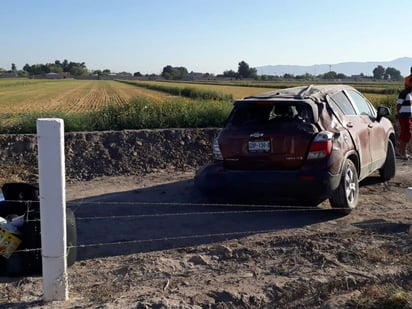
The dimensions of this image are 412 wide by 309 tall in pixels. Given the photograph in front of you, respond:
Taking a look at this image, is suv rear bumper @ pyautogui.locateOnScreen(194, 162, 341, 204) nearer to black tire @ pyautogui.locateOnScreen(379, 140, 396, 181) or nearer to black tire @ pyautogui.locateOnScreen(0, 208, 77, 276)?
black tire @ pyautogui.locateOnScreen(0, 208, 77, 276)

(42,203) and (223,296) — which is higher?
(42,203)

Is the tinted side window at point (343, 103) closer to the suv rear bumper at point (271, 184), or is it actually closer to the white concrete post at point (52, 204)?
the suv rear bumper at point (271, 184)

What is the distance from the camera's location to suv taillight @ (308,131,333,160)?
7.11 m

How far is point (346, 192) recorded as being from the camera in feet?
24.1

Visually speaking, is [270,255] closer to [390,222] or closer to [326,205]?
[390,222]

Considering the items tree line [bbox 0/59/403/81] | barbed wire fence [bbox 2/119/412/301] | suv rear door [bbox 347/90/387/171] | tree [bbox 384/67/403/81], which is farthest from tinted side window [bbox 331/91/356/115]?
tree [bbox 384/67/403/81]

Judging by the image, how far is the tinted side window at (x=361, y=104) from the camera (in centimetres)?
877

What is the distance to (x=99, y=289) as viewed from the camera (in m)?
4.78

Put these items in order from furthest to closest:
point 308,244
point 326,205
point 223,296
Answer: point 326,205, point 308,244, point 223,296

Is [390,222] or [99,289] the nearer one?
[99,289]

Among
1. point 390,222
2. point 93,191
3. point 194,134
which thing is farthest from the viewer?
point 194,134

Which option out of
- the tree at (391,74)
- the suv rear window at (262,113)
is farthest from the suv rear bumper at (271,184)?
the tree at (391,74)

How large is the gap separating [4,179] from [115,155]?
7.19 feet

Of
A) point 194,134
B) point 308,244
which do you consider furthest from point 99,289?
point 194,134
